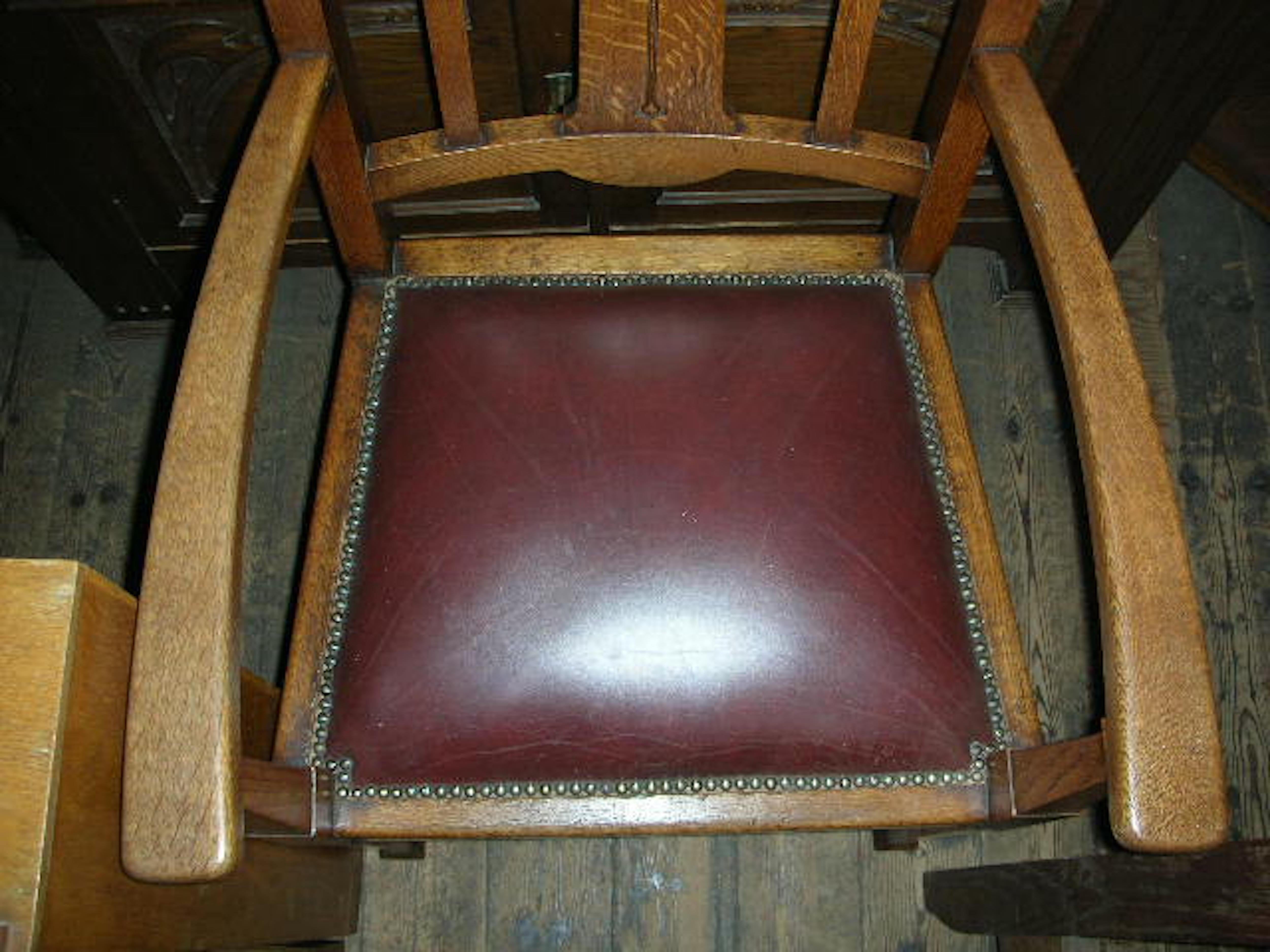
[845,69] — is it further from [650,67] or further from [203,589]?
[203,589]

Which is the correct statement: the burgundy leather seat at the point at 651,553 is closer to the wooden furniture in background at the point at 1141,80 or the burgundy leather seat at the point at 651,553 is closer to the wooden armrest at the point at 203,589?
the wooden armrest at the point at 203,589

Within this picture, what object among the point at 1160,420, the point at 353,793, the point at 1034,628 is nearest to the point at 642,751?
the point at 353,793

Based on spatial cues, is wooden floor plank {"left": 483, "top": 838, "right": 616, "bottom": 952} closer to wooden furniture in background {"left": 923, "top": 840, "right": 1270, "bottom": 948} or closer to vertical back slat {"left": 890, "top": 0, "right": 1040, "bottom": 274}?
wooden furniture in background {"left": 923, "top": 840, "right": 1270, "bottom": 948}

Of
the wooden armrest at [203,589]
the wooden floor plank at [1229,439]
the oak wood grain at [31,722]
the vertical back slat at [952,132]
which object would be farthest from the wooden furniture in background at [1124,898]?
the oak wood grain at [31,722]

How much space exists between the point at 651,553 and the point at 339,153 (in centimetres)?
41

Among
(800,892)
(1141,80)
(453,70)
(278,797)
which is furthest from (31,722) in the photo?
(1141,80)

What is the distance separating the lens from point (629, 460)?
93cm

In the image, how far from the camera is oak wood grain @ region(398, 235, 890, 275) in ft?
3.41

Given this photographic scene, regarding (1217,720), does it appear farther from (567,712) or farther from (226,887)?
→ (226,887)

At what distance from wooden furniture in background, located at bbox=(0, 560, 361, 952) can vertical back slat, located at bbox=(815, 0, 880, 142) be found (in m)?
0.65

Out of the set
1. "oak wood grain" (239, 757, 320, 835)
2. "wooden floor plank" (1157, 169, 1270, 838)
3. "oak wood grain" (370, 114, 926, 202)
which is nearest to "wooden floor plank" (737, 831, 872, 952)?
"wooden floor plank" (1157, 169, 1270, 838)

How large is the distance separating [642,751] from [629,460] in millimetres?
233

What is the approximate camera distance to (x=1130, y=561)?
0.68m

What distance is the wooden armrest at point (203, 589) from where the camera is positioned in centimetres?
63
